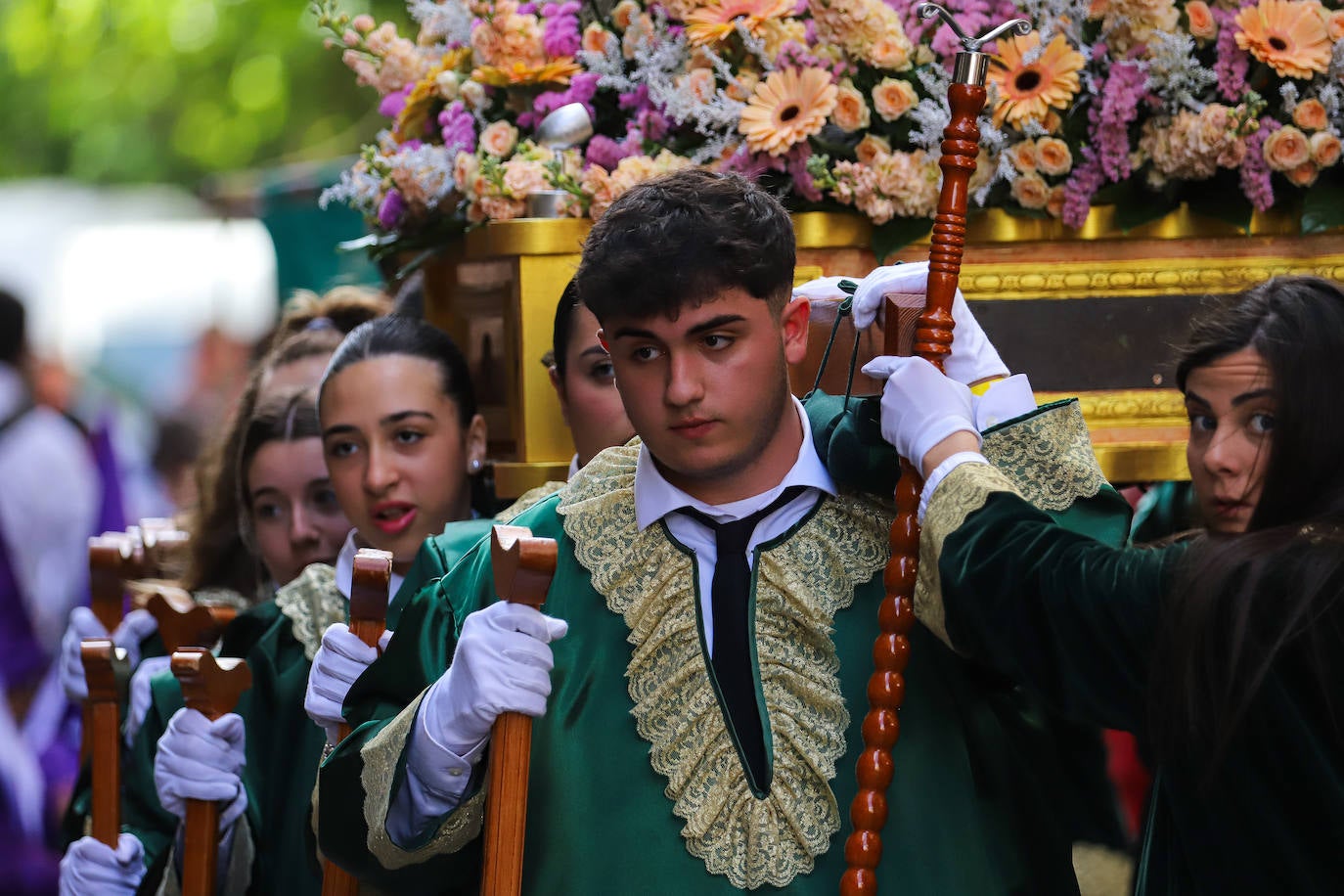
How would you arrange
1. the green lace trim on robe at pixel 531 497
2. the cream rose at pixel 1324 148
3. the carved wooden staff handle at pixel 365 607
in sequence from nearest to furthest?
the carved wooden staff handle at pixel 365 607 < the green lace trim on robe at pixel 531 497 < the cream rose at pixel 1324 148

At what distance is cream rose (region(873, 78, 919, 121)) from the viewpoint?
11.0 ft

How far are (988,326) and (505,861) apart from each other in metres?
1.56

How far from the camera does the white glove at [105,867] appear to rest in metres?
3.62

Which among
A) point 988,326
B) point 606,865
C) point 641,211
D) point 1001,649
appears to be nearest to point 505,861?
point 606,865

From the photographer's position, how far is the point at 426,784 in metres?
2.42

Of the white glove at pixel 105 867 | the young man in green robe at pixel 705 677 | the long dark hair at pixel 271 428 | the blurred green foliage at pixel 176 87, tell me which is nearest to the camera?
the young man in green robe at pixel 705 677

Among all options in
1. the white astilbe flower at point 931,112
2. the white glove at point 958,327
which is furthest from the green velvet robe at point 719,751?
the white astilbe flower at point 931,112

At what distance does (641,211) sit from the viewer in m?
2.51

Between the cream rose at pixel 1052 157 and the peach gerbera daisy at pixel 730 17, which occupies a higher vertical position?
the peach gerbera daisy at pixel 730 17

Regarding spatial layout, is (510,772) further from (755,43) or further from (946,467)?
(755,43)

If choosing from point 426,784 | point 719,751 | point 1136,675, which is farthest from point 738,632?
point 1136,675

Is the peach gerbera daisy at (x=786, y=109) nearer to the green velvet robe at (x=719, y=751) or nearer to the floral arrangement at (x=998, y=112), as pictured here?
the floral arrangement at (x=998, y=112)

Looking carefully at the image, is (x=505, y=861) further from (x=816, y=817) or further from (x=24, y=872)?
(x=24, y=872)

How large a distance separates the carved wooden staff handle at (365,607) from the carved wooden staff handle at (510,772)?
64 cm
